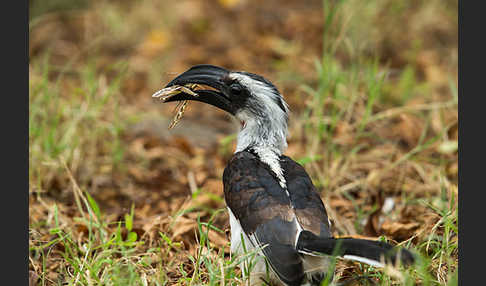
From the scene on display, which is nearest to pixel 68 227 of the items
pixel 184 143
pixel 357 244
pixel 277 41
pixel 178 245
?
pixel 178 245

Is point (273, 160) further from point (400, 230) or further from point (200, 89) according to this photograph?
point (400, 230)

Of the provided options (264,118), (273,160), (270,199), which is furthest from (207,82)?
(270,199)

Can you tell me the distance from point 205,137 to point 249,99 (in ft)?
7.56

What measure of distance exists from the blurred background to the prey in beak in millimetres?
201

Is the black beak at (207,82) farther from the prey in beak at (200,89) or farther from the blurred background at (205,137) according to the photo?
the blurred background at (205,137)

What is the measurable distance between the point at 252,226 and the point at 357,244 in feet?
2.28

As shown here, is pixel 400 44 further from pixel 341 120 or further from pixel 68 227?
pixel 68 227

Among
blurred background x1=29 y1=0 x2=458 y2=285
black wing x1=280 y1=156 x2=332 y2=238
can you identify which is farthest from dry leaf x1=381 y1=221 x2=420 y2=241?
black wing x1=280 y1=156 x2=332 y2=238

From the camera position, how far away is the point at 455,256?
12.4 ft

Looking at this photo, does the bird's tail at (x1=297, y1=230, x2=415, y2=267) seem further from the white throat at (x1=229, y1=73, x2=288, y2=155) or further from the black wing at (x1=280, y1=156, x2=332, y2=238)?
the white throat at (x1=229, y1=73, x2=288, y2=155)

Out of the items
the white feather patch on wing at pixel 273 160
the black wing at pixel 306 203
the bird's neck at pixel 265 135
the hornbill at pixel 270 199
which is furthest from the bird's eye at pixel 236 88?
the black wing at pixel 306 203

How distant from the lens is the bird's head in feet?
13.3

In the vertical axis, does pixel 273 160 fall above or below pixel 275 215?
above

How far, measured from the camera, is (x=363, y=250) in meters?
2.80
